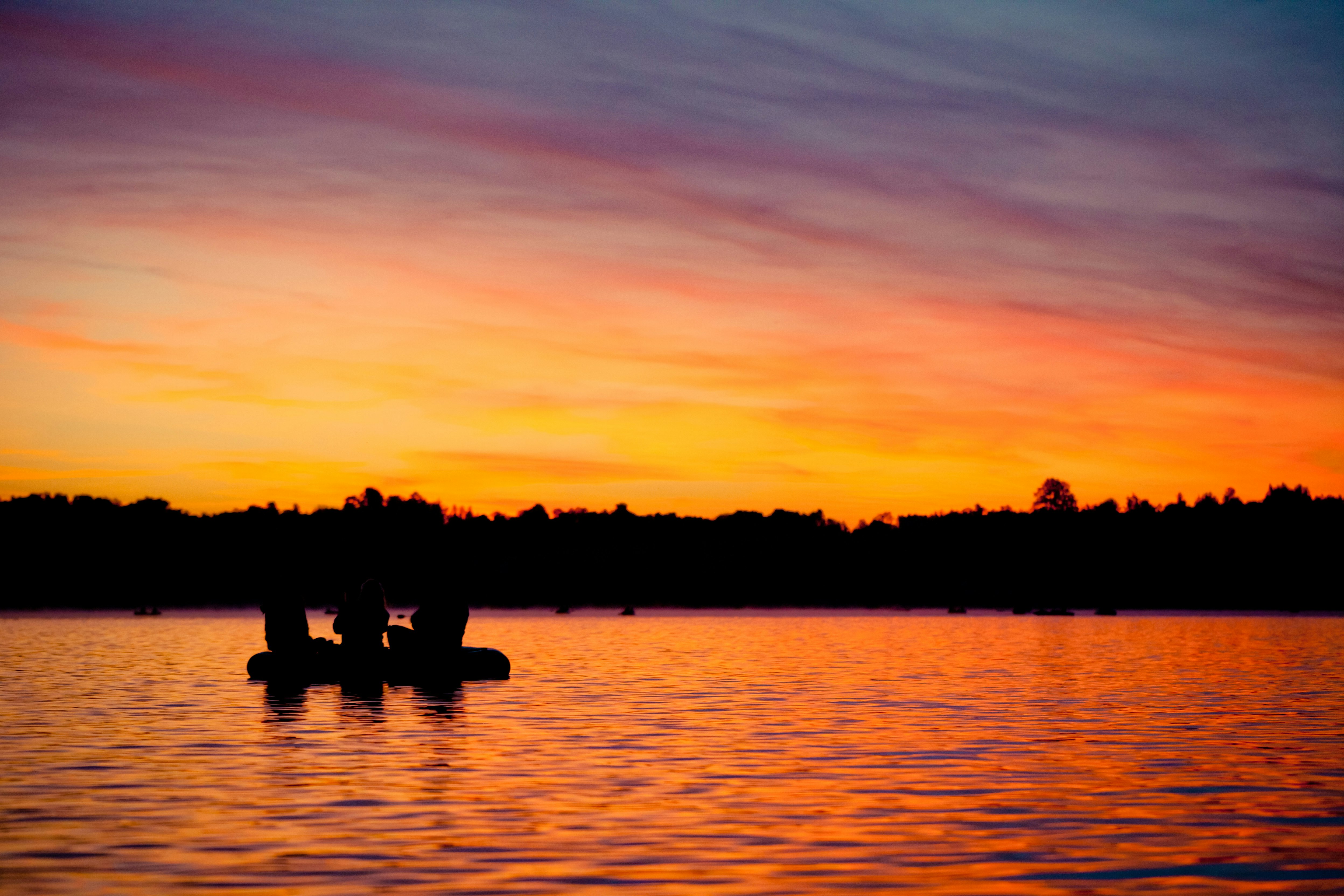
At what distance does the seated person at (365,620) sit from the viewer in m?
37.1

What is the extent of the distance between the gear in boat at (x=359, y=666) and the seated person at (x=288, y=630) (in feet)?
0.71

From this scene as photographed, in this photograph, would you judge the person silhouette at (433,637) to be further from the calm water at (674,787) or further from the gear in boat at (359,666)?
the calm water at (674,787)

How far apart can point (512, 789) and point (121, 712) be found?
49.7ft

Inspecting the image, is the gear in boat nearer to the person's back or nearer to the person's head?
the person's back

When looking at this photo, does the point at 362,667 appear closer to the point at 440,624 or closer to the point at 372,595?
the point at 372,595

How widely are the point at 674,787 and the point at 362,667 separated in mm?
19861

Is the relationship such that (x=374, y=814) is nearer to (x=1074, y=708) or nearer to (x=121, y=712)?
(x=121, y=712)

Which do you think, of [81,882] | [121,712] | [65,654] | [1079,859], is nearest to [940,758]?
[1079,859]

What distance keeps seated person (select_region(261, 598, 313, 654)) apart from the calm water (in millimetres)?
1244

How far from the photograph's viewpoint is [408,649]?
130ft

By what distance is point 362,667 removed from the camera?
38.5 metres

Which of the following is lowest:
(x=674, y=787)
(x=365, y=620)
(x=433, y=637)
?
(x=674, y=787)

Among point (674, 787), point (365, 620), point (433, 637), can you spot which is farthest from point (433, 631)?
point (674, 787)

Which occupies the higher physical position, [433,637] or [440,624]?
[440,624]
